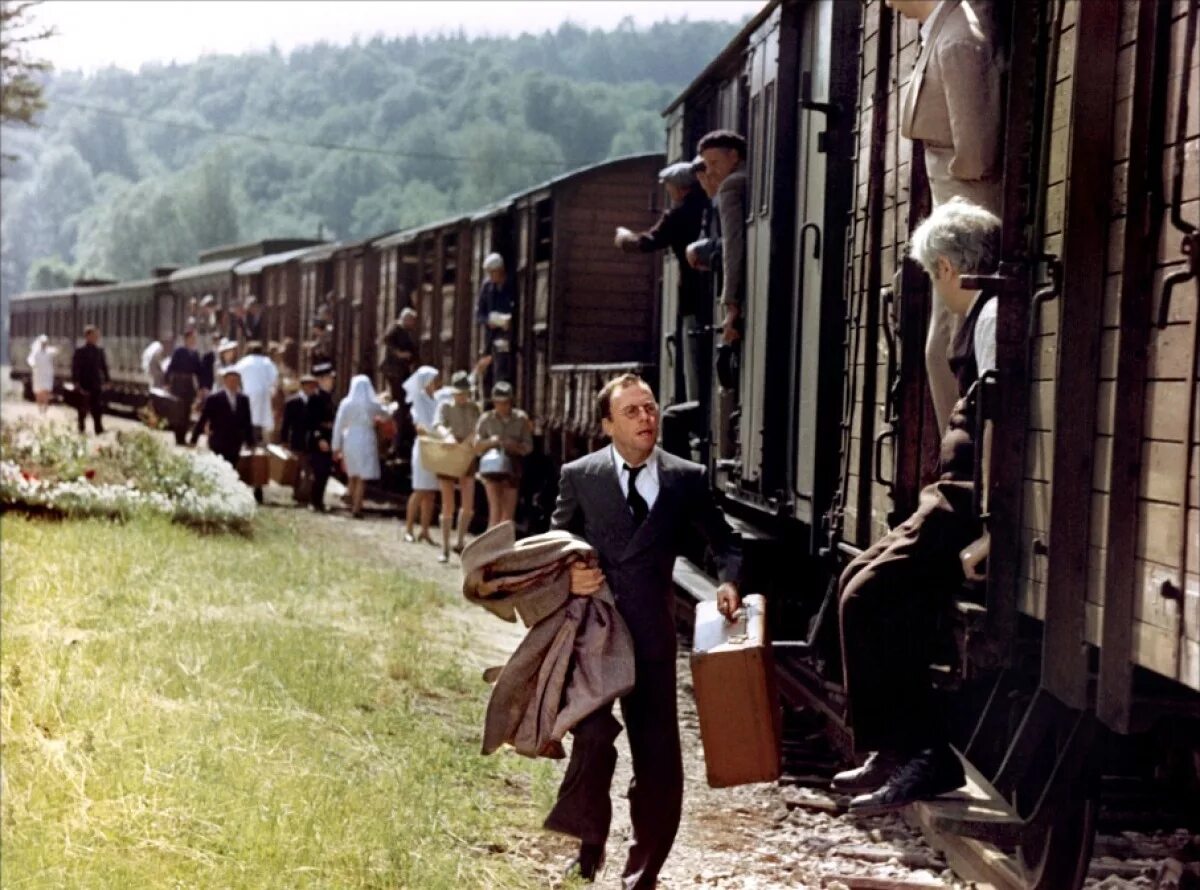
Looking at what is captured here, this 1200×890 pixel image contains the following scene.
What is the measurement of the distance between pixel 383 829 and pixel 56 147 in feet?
536

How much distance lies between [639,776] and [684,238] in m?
5.27

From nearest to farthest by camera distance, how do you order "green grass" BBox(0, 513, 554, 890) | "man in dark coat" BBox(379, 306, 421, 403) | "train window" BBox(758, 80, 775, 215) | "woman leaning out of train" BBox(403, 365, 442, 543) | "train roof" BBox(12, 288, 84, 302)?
"green grass" BBox(0, 513, 554, 890) < "train window" BBox(758, 80, 775, 215) < "woman leaning out of train" BBox(403, 365, 442, 543) < "man in dark coat" BBox(379, 306, 421, 403) < "train roof" BBox(12, 288, 84, 302)

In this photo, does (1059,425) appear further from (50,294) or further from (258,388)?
(50,294)

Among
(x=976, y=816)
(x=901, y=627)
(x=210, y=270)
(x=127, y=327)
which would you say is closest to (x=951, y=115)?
(x=901, y=627)

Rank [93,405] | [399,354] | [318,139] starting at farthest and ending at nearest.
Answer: [318,139]
[93,405]
[399,354]

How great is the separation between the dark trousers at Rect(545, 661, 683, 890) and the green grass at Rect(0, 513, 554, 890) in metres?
0.88

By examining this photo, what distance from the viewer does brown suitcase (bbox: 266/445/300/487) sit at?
69.3 ft

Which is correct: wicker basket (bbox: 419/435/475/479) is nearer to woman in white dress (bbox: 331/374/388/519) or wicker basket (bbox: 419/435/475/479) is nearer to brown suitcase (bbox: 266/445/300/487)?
woman in white dress (bbox: 331/374/388/519)

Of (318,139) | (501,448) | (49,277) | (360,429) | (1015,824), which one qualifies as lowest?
(1015,824)

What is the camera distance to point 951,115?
17.6 ft

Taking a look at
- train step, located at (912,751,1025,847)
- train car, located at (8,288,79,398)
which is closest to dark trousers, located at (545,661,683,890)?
train step, located at (912,751,1025,847)

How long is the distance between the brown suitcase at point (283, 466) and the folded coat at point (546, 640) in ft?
53.3

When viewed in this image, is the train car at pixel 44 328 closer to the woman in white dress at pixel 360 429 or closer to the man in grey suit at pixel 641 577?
the woman in white dress at pixel 360 429

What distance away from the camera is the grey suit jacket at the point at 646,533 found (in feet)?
17.2
